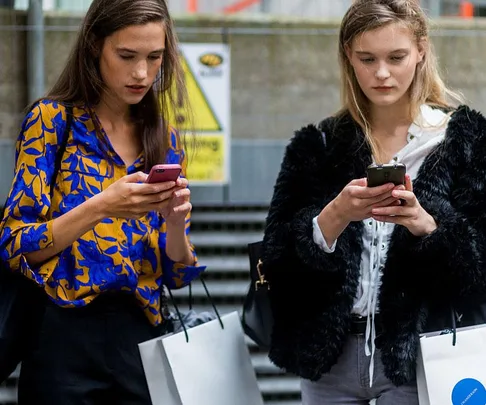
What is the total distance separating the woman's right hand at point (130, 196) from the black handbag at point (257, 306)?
563mm

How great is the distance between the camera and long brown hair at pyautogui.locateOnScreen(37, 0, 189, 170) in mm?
3301

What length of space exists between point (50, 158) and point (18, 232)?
0.25 metres

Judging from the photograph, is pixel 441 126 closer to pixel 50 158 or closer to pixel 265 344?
pixel 265 344

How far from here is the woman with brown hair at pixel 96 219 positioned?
318cm

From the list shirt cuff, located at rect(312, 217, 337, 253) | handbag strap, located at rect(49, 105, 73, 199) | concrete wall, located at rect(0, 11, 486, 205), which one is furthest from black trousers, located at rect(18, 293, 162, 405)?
concrete wall, located at rect(0, 11, 486, 205)

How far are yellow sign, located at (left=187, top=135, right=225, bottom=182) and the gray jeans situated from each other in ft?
15.3

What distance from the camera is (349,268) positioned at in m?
3.33

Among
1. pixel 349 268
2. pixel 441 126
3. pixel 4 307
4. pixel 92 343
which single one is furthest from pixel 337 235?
pixel 4 307

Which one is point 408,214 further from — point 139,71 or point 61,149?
point 61,149

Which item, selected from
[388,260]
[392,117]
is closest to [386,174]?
[388,260]

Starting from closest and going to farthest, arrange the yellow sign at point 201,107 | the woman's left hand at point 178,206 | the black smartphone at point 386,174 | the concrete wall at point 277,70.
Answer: the black smartphone at point 386,174, the woman's left hand at point 178,206, the yellow sign at point 201,107, the concrete wall at point 277,70

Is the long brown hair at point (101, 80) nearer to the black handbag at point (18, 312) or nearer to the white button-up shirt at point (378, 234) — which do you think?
the black handbag at point (18, 312)

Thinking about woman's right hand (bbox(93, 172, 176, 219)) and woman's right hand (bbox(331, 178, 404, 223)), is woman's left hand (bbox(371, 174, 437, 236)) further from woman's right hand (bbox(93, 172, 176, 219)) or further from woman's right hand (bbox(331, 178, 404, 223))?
woman's right hand (bbox(93, 172, 176, 219))

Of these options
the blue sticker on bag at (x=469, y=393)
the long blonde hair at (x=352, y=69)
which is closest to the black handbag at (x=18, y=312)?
the long blonde hair at (x=352, y=69)
